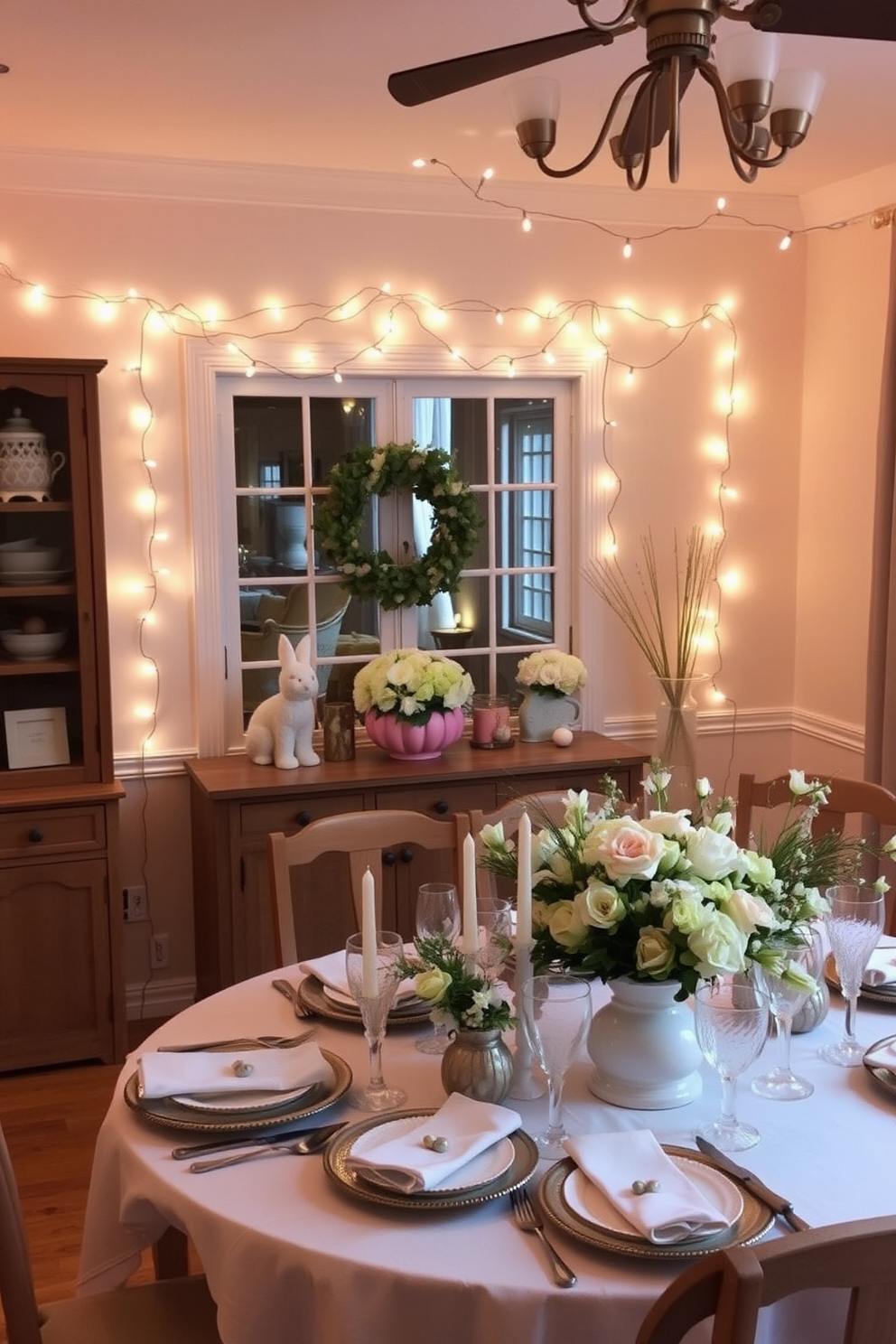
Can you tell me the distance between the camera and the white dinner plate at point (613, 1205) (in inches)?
58.2

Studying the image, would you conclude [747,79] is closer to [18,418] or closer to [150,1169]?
[150,1169]

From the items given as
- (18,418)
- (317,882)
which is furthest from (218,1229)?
(18,418)

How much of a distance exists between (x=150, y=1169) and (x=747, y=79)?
1.64 metres

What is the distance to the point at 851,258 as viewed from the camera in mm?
4160

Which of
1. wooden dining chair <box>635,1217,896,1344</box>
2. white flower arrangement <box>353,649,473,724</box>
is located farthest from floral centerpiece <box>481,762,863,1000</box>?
white flower arrangement <box>353,649,473,724</box>

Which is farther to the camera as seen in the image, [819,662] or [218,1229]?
[819,662]

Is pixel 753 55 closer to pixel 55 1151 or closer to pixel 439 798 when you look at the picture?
pixel 439 798

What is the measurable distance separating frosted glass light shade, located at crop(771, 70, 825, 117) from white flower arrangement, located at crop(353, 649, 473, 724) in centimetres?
212

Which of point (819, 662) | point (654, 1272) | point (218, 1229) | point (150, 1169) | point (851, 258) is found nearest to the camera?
point (654, 1272)

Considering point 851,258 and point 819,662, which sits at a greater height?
point 851,258

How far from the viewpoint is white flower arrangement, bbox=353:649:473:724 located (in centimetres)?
376

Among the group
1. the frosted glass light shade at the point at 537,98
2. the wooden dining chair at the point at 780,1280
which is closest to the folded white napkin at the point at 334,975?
the wooden dining chair at the point at 780,1280

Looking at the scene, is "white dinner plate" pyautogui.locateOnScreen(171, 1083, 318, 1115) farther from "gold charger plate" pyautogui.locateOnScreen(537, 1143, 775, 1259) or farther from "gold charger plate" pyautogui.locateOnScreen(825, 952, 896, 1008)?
"gold charger plate" pyautogui.locateOnScreen(825, 952, 896, 1008)

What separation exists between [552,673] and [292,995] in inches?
78.9
